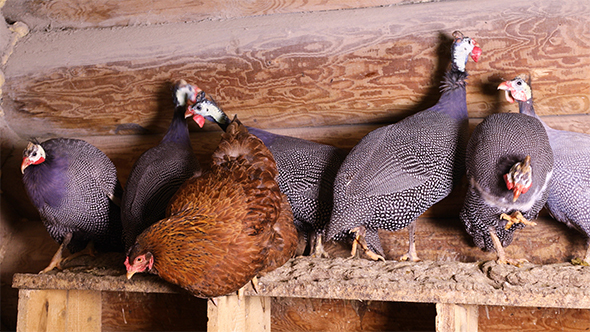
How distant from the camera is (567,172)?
1386 millimetres

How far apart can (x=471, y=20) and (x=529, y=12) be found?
0.53ft

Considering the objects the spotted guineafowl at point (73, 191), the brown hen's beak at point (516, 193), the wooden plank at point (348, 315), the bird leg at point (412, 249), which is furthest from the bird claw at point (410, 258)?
the spotted guineafowl at point (73, 191)

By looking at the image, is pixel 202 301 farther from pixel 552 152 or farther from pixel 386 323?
pixel 552 152

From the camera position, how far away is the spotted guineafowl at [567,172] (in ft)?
4.50

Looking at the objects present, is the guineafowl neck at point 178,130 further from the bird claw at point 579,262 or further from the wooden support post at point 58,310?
the bird claw at point 579,262

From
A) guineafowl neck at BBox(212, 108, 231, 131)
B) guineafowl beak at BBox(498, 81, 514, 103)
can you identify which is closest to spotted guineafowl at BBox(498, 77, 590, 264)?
guineafowl beak at BBox(498, 81, 514, 103)

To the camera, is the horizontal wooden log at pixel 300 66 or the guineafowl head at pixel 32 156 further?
the guineafowl head at pixel 32 156

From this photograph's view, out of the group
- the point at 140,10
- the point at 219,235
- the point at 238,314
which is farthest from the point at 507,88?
the point at 140,10

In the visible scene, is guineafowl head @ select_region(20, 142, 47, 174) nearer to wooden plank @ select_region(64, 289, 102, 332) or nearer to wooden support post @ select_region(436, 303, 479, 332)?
wooden plank @ select_region(64, 289, 102, 332)

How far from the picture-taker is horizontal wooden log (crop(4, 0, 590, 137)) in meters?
1.50

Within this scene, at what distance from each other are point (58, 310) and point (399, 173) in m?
1.24

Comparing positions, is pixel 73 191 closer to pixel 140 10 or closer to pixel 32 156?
pixel 32 156

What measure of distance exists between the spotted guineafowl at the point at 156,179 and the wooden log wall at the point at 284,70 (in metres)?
0.19

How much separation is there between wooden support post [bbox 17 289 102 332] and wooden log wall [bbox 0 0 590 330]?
45cm
